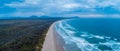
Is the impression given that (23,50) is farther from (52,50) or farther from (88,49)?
(88,49)

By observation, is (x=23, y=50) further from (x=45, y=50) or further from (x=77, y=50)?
(x=77, y=50)

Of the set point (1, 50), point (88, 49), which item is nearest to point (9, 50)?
point (1, 50)

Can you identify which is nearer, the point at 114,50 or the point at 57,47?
the point at 114,50

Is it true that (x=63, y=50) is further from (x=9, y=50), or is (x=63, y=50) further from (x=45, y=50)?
(x=9, y=50)

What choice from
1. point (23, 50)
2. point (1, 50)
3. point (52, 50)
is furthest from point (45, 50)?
point (1, 50)

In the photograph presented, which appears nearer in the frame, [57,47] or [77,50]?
[77,50]

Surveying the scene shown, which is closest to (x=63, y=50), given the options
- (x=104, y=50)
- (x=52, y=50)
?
(x=52, y=50)

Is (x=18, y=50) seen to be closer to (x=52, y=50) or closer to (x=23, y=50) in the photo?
(x=23, y=50)
